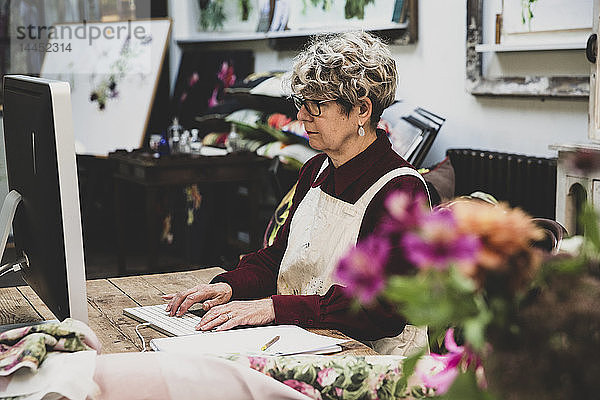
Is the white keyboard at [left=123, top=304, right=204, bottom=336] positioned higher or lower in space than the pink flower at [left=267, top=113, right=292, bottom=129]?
lower

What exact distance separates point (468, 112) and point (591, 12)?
0.95 metres

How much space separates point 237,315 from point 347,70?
669mm

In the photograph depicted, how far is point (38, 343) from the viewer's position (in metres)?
1.19

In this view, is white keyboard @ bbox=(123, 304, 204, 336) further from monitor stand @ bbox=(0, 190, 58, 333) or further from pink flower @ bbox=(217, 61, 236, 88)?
pink flower @ bbox=(217, 61, 236, 88)

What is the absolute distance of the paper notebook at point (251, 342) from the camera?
1627 mm

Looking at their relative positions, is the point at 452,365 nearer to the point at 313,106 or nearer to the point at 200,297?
the point at 200,297

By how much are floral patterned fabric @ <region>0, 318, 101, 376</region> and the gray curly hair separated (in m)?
1.04

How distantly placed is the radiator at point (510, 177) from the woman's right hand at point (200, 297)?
171 centimetres

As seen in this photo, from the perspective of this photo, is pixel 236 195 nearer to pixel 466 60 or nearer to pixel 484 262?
pixel 466 60

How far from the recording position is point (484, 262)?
2.02 ft

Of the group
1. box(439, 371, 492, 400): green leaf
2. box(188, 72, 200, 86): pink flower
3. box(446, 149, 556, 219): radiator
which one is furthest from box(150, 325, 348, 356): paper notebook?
box(188, 72, 200, 86): pink flower

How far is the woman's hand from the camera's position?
181cm

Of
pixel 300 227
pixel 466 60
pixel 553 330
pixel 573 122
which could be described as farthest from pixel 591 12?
pixel 553 330

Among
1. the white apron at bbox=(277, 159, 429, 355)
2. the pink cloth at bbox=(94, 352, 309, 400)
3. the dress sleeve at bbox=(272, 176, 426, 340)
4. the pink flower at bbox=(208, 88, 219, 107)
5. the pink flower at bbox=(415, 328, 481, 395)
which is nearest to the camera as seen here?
the pink flower at bbox=(415, 328, 481, 395)
